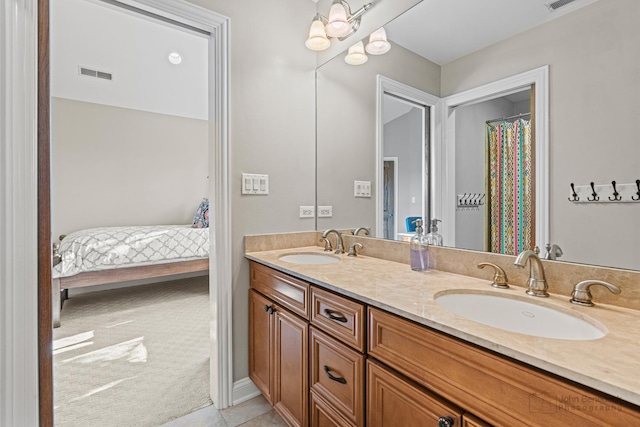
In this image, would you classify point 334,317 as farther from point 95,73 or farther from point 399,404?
point 95,73

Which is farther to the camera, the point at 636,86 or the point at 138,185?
the point at 138,185

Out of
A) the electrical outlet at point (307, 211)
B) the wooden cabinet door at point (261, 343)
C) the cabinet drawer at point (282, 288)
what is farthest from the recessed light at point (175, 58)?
the wooden cabinet door at point (261, 343)

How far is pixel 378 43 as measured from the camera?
68.4 inches

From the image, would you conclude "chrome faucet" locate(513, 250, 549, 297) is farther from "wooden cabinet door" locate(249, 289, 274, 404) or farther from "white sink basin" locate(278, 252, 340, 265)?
"wooden cabinet door" locate(249, 289, 274, 404)

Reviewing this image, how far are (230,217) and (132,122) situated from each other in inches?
145

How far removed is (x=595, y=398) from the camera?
0.52 m

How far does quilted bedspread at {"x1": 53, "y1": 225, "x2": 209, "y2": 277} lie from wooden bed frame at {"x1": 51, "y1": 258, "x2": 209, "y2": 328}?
59mm

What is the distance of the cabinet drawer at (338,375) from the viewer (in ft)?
3.35

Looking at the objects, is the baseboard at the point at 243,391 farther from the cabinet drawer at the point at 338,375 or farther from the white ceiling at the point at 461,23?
the white ceiling at the point at 461,23

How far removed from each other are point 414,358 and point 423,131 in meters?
1.12

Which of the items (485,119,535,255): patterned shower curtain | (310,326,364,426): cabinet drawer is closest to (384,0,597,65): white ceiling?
(485,119,535,255): patterned shower curtain

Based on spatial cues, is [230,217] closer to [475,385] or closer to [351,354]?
[351,354]

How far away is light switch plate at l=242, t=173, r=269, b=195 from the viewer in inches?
69.4

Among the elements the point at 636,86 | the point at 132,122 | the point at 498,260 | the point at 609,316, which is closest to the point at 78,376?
the point at 498,260
